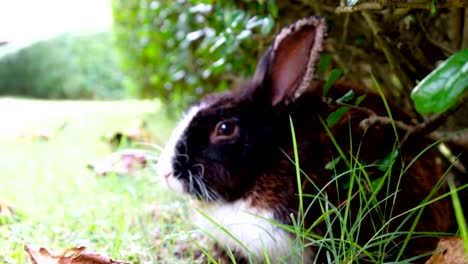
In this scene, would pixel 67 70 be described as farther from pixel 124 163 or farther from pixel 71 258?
pixel 71 258

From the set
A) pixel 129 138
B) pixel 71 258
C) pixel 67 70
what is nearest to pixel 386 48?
pixel 71 258

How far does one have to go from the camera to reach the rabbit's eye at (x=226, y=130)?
1.92m

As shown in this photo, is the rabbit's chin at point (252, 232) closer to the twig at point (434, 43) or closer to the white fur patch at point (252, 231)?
the white fur patch at point (252, 231)

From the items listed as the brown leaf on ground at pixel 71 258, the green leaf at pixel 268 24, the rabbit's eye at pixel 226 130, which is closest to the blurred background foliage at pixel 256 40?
the green leaf at pixel 268 24

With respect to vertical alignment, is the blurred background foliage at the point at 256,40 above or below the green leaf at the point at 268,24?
below

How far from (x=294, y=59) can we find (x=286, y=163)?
35cm

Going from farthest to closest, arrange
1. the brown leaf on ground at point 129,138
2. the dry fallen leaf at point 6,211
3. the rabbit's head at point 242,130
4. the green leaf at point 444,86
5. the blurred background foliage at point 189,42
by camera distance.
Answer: the brown leaf on ground at point 129,138 < the blurred background foliage at point 189,42 < the dry fallen leaf at point 6,211 < the rabbit's head at point 242,130 < the green leaf at point 444,86

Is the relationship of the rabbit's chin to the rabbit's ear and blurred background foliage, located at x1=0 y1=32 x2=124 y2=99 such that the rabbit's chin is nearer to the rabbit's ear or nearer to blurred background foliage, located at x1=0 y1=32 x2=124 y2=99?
the rabbit's ear

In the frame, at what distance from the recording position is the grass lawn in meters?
1.99

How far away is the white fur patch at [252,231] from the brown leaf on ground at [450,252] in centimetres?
39

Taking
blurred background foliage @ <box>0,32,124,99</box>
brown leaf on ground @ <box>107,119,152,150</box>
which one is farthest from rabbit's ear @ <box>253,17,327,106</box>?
blurred background foliage @ <box>0,32,124,99</box>

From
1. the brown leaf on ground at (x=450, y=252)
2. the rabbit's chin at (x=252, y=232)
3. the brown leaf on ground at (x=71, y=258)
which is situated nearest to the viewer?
the brown leaf on ground at (x=450, y=252)

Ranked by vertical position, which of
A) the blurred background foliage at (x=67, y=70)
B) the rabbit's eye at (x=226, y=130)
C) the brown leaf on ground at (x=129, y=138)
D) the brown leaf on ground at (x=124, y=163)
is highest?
the rabbit's eye at (x=226, y=130)

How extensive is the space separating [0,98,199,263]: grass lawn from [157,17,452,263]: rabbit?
0.66 ft
